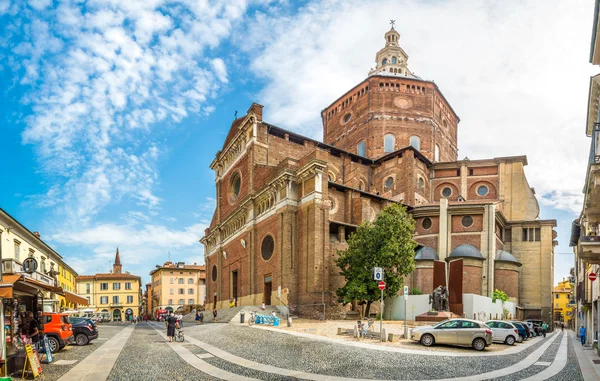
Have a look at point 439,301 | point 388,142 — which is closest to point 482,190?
point 388,142

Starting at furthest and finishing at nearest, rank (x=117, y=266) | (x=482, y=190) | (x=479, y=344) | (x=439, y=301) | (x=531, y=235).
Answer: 1. (x=117, y=266)
2. (x=482, y=190)
3. (x=531, y=235)
4. (x=439, y=301)
5. (x=479, y=344)

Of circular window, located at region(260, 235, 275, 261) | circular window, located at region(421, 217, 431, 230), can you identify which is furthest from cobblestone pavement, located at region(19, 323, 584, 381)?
circular window, located at region(421, 217, 431, 230)

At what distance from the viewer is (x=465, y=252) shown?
4422cm

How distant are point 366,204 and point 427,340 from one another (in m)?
21.6

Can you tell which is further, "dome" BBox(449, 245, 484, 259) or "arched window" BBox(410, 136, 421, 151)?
"arched window" BBox(410, 136, 421, 151)

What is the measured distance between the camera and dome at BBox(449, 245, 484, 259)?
144 feet

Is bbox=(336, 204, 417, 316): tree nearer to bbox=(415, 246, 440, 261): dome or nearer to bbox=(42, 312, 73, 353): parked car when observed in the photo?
bbox=(415, 246, 440, 261): dome

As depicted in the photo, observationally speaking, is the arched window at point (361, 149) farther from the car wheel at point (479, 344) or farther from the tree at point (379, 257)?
the car wheel at point (479, 344)

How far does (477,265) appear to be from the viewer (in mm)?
43781

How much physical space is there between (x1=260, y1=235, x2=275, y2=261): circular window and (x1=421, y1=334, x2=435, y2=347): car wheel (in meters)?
21.4

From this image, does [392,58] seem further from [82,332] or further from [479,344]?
[82,332]

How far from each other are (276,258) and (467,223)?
779 inches

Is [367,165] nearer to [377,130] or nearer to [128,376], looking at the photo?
[377,130]

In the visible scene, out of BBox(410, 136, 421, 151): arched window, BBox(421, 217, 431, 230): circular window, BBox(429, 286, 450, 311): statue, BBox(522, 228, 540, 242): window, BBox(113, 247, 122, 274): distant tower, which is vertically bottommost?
BBox(113, 247, 122, 274): distant tower
